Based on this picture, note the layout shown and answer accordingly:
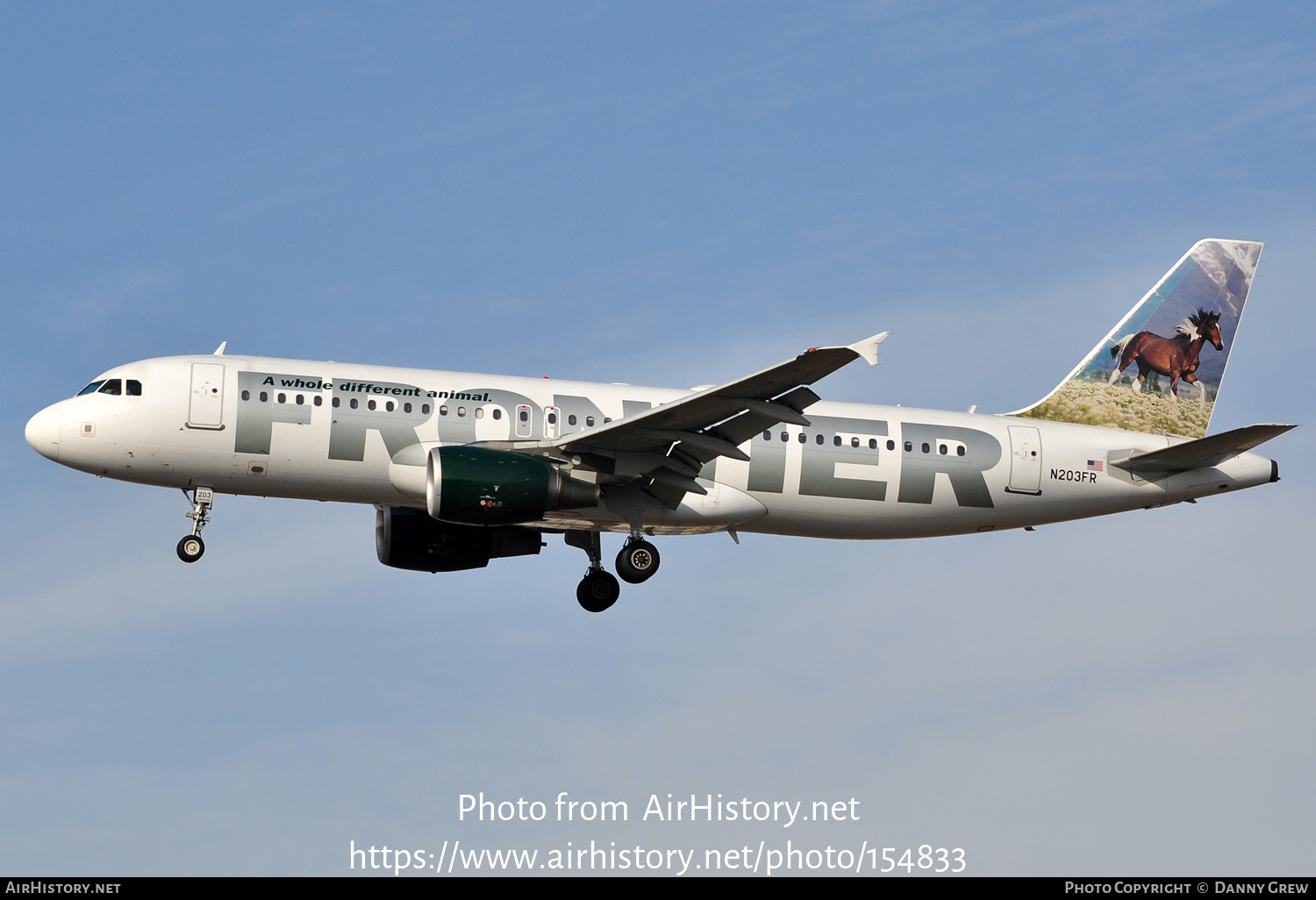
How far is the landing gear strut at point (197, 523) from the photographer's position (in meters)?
37.0

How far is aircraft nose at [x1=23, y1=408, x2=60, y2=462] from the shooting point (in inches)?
1442

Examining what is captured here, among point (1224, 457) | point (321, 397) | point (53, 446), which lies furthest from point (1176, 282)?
point (53, 446)

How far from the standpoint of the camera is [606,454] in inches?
1442

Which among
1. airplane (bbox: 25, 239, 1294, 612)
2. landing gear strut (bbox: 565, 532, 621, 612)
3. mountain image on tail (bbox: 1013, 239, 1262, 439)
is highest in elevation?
mountain image on tail (bbox: 1013, 239, 1262, 439)

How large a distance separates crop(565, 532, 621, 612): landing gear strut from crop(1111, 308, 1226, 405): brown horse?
1394cm

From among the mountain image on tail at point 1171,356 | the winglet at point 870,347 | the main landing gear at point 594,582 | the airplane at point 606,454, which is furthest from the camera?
the mountain image on tail at point 1171,356

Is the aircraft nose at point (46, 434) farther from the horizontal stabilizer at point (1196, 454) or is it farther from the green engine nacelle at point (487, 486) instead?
the horizontal stabilizer at point (1196, 454)

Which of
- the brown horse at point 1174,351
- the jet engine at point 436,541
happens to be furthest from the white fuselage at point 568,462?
the jet engine at point 436,541

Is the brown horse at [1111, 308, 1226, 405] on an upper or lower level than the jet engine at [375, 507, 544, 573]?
upper

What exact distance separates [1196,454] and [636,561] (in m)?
13.4

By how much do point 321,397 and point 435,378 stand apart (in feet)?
8.48

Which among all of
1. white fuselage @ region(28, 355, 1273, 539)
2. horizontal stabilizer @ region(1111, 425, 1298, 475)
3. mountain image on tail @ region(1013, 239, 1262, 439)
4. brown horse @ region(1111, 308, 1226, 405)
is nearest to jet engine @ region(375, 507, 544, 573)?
white fuselage @ region(28, 355, 1273, 539)

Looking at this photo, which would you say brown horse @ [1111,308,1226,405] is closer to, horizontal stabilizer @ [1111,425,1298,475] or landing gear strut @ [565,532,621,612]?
horizontal stabilizer @ [1111,425,1298,475]

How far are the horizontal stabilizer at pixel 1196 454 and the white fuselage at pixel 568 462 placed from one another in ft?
0.97
